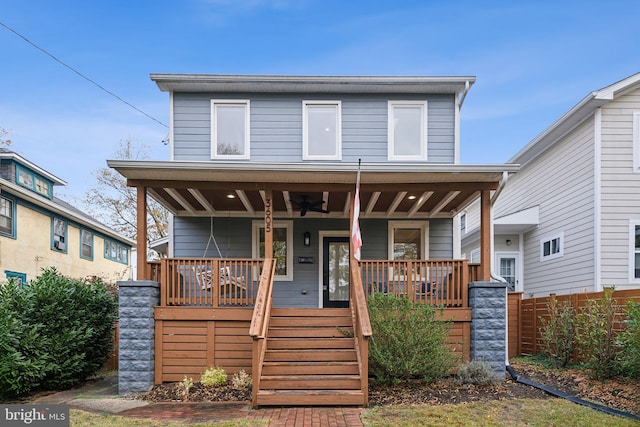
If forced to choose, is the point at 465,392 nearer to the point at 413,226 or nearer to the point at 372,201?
the point at 372,201

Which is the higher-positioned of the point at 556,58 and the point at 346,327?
the point at 556,58

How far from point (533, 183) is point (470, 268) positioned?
24.9 feet

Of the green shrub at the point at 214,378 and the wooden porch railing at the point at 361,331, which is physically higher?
the wooden porch railing at the point at 361,331

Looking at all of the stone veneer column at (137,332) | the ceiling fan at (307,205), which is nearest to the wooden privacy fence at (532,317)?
the ceiling fan at (307,205)

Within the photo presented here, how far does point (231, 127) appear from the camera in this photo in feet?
32.7

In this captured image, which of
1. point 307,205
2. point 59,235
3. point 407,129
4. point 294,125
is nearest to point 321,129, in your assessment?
point 294,125

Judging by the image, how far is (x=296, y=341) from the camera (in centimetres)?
678

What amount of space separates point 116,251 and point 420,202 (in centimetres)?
1751

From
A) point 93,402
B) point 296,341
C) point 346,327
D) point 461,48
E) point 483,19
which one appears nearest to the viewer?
point 93,402

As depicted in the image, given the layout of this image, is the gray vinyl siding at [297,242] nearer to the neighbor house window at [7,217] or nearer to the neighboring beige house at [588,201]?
the neighboring beige house at [588,201]

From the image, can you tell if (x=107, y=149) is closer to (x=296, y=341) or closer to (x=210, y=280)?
Result: (x=210, y=280)

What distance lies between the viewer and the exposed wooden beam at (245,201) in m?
8.05

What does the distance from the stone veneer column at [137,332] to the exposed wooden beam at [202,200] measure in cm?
192

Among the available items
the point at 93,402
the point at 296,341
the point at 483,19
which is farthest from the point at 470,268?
the point at 483,19
